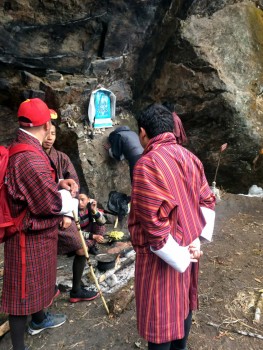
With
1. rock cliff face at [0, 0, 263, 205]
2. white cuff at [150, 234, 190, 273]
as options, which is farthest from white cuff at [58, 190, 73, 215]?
rock cliff face at [0, 0, 263, 205]

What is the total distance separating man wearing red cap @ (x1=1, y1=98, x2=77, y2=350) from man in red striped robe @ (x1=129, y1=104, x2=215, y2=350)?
0.92 meters

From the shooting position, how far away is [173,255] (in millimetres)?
2418

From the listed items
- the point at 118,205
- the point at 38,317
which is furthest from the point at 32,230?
the point at 118,205

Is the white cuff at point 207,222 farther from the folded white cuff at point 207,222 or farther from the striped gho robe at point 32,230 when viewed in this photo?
the striped gho robe at point 32,230

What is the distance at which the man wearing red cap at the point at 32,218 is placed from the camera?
303 cm

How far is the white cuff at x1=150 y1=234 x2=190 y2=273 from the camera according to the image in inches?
94.7

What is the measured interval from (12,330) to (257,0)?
1009cm

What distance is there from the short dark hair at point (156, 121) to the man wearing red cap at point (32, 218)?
3.51ft

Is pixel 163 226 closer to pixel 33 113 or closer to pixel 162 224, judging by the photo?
pixel 162 224

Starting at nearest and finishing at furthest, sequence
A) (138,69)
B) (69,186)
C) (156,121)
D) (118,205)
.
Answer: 1. (156,121)
2. (69,186)
3. (118,205)
4. (138,69)

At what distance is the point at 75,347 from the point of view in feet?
12.5

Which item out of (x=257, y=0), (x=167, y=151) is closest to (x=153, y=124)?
(x=167, y=151)

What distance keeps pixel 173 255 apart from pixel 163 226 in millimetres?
224

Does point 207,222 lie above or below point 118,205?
above
